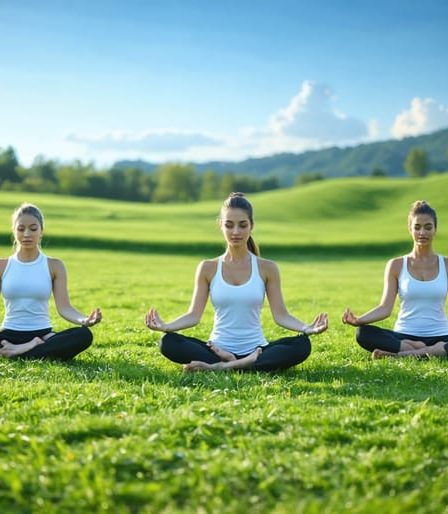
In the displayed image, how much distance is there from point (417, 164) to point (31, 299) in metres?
177

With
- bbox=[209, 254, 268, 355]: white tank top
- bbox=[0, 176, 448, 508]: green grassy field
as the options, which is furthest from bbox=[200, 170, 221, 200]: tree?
bbox=[209, 254, 268, 355]: white tank top

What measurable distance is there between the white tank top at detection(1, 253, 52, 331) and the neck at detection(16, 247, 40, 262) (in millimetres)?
79

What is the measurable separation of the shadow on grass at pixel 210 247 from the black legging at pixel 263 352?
43172mm

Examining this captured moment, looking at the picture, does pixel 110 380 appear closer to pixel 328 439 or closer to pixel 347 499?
pixel 328 439

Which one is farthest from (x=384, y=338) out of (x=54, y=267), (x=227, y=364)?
(x=54, y=267)

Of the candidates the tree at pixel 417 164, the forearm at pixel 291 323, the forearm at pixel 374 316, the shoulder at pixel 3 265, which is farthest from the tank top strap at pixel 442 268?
the tree at pixel 417 164

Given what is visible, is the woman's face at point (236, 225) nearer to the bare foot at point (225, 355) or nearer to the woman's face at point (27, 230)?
the bare foot at point (225, 355)

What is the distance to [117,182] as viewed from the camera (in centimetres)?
15662

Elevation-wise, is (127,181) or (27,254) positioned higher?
(127,181)

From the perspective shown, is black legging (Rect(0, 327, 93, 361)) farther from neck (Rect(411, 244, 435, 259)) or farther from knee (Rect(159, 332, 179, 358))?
neck (Rect(411, 244, 435, 259))

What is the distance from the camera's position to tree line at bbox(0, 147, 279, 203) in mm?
150125

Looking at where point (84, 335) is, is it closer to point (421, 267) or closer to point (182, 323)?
point (182, 323)

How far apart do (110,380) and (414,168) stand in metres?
178

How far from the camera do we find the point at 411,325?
471 inches
